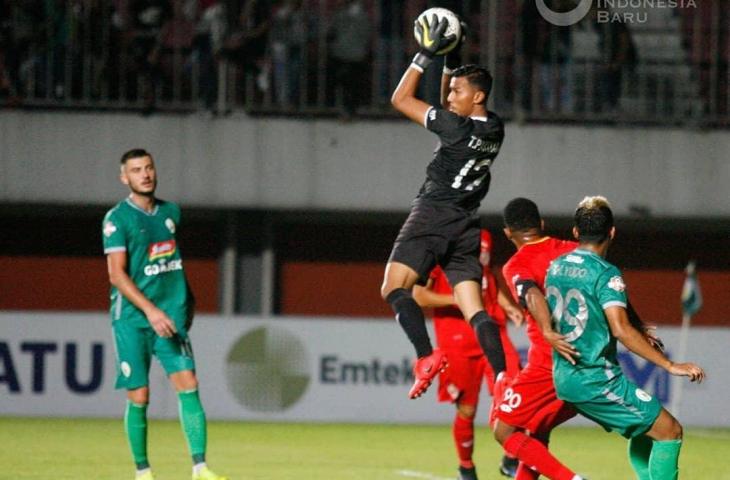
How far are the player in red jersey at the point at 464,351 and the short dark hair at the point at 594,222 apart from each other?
268 cm

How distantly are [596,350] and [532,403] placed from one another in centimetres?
95

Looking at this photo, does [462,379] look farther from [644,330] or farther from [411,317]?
[644,330]

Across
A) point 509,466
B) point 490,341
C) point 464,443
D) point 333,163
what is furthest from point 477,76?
point 333,163

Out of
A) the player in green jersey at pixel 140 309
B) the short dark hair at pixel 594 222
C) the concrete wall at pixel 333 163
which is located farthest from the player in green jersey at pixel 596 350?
the concrete wall at pixel 333 163

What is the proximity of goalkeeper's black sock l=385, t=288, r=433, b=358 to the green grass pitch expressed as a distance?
2379 mm

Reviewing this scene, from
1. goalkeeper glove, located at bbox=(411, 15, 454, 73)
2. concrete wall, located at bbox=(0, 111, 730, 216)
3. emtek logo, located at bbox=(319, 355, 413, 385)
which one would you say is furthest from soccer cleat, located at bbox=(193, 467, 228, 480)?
concrete wall, located at bbox=(0, 111, 730, 216)

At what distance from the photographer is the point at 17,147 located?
19.6 m

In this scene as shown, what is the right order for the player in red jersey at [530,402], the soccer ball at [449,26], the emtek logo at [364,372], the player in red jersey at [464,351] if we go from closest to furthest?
1. the player in red jersey at [530,402]
2. the soccer ball at [449,26]
3. the player in red jersey at [464,351]
4. the emtek logo at [364,372]

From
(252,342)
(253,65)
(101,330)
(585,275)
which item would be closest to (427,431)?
(252,342)

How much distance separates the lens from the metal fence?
19688 millimetres

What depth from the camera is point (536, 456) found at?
8398 millimetres

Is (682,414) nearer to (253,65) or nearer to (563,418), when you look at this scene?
(253,65)

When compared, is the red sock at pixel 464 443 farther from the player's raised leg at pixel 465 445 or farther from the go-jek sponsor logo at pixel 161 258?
the go-jek sponsor logo at pixel 161 258

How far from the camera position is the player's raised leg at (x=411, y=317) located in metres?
8.75
